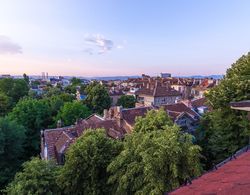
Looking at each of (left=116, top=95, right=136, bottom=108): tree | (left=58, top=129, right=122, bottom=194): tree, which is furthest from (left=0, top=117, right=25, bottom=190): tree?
(left=116, top=95, right=136, bottom=108): tree

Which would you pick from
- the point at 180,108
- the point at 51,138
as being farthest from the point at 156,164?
the point at 180,108

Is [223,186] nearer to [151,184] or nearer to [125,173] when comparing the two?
[151,184]

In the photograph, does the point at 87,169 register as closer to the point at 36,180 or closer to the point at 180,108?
the point at 36,180

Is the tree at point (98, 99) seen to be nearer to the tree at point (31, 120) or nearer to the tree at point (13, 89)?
the tree at point (31, 120)

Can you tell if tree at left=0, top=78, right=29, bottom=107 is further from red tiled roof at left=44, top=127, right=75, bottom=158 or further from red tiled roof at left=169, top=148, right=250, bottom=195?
red tiled roof at left=169, top=148, right=250, bottom=195

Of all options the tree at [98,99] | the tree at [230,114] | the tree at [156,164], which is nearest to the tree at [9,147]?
the tree at [156,164]

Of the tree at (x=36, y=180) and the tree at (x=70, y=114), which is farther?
the tree at (x=70, y=114)
